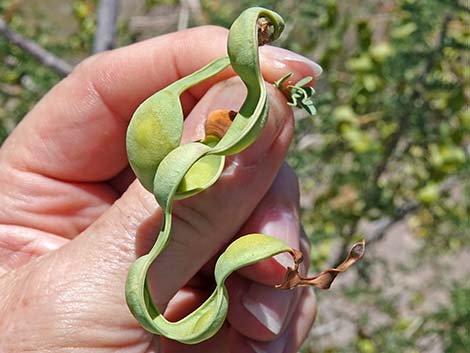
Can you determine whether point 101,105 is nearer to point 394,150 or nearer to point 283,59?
point 283,59

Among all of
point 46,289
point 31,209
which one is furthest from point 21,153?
point 46,289

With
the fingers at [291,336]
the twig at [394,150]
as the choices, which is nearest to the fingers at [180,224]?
the fingers at [291,336]

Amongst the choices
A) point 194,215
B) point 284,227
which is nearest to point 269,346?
point 284,227

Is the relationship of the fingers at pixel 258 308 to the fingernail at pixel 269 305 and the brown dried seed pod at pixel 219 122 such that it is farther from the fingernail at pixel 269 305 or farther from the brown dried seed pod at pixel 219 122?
the brown dried seed pod at pixel 219 122

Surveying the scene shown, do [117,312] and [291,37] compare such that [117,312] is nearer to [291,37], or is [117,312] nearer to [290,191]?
[290,191]

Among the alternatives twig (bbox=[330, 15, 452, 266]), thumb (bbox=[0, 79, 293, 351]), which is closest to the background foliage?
twig (bbox=[330, 15, 452, 266])

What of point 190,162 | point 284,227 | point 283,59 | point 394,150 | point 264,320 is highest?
point 190,162
